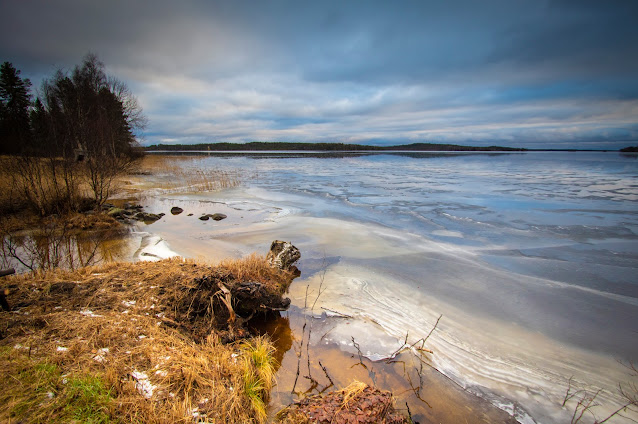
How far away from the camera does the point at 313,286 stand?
636 cm

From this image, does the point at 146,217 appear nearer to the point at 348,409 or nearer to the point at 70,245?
the point at 70,245

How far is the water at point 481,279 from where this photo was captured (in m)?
4.18

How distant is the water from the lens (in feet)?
13.7

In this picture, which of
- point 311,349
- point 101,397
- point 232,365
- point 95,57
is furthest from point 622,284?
point 95,57

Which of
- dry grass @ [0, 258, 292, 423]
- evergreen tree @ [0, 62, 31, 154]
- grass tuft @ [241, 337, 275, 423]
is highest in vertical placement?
evergreen tree @ [0, 62, 31, 154]

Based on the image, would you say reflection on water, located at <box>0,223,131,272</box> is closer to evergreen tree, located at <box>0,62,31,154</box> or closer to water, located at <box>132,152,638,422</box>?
water, located at <box>132,152,638,422</box>

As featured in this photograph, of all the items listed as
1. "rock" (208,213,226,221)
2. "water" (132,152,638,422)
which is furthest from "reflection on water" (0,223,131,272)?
"rock" (208,213,226,221)

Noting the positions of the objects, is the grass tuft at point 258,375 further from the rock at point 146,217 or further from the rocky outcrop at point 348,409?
the rock at point 146,217

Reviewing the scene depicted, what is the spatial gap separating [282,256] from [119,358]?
4088 millimetres

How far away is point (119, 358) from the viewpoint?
10.1 feet

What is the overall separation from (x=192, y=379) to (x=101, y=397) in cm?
76

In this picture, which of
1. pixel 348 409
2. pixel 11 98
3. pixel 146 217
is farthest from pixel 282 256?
pixel 11 98

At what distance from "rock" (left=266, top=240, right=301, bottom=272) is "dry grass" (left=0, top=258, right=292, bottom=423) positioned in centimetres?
221

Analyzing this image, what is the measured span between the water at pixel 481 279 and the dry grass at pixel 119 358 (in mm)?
1772
